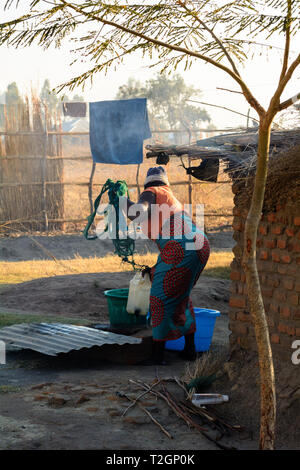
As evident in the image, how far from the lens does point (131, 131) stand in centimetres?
1180

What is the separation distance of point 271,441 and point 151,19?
7.08ft

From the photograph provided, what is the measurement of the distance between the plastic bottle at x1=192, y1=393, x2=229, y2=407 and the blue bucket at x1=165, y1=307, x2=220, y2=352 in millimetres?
1641

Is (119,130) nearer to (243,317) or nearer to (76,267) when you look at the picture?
(76,267)

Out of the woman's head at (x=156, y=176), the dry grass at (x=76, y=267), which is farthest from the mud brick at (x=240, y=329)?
the dry grass at (x=76, y=267)

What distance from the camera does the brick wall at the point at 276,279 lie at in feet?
13.7

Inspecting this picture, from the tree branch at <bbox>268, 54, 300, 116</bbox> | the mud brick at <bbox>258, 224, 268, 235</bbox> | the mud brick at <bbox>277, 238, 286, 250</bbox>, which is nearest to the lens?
the tree branch at <bbox>268, 54, 300, 116</bbox>

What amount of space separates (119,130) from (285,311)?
8.33 meters

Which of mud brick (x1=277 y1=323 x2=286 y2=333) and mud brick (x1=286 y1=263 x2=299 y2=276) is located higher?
mud brick (x1=286 y1=263 x2=299 y2=276)

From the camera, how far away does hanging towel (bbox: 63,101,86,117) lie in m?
14.3

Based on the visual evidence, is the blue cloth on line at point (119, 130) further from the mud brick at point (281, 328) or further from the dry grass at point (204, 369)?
the mud brick at point (281, 328)

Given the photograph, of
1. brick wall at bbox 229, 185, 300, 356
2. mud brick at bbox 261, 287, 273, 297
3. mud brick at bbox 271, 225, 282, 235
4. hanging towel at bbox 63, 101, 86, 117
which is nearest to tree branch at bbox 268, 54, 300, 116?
brick wall at bbox 229, 185, 300, 356

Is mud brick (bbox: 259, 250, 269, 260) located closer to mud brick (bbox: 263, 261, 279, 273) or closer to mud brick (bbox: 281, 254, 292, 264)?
mud brick (bbox: 263, 261, 279, 273)

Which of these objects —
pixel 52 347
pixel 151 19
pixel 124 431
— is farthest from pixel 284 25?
pixel 52 347

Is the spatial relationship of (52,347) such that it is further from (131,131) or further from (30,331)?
(131,131)
